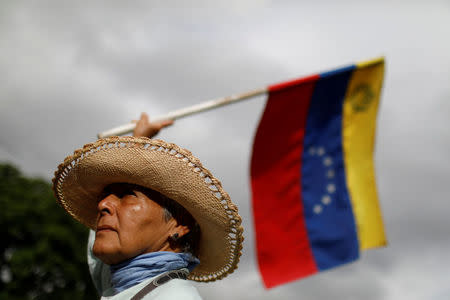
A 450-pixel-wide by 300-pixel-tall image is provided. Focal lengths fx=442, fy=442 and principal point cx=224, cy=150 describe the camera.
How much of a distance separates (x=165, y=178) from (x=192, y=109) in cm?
170

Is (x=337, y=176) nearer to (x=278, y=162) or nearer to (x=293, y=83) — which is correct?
(x=278, y=162)

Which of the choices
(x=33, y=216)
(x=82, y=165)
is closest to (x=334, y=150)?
(x=82, y=165)

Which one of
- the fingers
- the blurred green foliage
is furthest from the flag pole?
the blurred green foliage

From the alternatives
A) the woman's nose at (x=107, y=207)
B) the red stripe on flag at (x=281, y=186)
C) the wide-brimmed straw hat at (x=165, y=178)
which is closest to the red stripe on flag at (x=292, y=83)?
the red stripe on flag at (x=281, y=186)

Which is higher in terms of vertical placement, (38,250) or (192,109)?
(192,109)

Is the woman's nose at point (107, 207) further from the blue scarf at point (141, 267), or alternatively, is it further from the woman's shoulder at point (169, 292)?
the woman's shoulder at point (169, 292)

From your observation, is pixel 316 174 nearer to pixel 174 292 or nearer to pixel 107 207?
pixel 107 207

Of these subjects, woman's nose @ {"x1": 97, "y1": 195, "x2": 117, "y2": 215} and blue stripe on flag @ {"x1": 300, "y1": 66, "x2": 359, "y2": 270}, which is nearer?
woman's nose @ {"x1": 97, "y1": 195, "x2": 117, "y2": 215}

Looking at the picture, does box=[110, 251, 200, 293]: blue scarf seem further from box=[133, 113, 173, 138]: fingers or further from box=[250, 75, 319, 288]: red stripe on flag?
box=[250, 75, 319, 288]: red stripe on flag

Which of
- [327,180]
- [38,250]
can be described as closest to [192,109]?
[327,180]

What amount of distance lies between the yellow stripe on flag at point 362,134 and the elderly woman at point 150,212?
2.87 meters

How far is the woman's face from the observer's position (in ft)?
7.90

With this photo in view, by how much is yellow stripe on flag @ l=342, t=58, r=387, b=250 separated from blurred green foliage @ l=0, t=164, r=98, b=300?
21094mm

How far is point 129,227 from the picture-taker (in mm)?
2449
